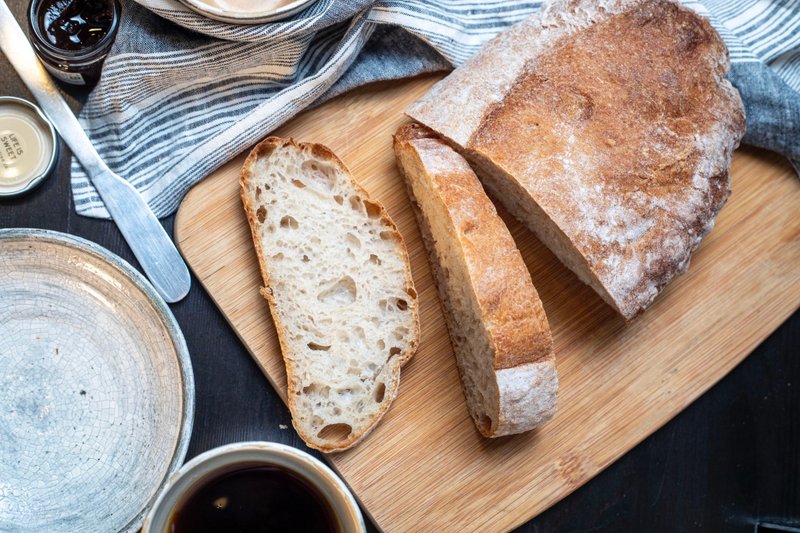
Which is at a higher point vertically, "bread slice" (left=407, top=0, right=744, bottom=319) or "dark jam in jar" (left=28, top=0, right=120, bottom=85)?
"dark jam in jar" (left=28, top=0, right=120, bottom=85)

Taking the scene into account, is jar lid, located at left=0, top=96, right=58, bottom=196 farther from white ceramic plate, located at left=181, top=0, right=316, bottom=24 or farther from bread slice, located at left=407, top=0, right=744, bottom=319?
bread slice, located at left=407, top=0, right=744, bottom=319

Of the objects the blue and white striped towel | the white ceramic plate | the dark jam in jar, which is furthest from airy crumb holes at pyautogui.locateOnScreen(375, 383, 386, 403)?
the dark jam in jar

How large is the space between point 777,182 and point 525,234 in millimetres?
812

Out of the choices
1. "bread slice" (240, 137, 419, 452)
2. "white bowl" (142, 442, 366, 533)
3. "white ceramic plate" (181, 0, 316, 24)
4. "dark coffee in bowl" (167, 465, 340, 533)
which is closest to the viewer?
"white bowl" (142, 442, 366, 533)

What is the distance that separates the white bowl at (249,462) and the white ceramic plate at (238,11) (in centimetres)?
114

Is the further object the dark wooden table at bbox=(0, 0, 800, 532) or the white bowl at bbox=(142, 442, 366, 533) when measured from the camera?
the dark wooden table at bbox=(0, 0, 800, 532)

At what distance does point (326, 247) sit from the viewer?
2266 millimetres

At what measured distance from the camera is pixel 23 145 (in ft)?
7.47

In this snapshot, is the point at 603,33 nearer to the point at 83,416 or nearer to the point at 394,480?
the point at 394,480

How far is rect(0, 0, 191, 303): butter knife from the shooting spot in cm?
225

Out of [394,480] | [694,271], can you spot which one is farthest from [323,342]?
[694,271]

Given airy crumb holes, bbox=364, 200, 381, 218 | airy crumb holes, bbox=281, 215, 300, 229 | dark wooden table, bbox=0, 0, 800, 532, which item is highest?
airy crumb holes, bbox=281, 215, 300, 229

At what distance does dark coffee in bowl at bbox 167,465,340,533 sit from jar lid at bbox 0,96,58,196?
1.07 m

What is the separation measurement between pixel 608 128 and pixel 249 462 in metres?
1.30
